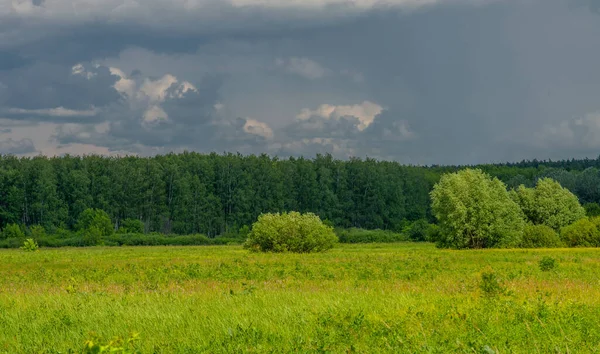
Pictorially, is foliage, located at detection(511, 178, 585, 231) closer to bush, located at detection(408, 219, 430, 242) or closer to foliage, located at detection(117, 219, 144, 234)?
bush, located at detection(408, 219, 430, 242)

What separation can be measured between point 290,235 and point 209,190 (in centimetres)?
7425

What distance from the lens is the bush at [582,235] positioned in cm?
5972

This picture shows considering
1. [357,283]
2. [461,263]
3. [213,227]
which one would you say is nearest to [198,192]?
[213,227]

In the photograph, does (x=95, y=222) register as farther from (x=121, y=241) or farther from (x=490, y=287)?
(x=490, y=287)

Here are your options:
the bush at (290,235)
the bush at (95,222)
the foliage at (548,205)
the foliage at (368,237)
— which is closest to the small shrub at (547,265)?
the bush at (290,235)

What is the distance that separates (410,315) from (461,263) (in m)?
24.0

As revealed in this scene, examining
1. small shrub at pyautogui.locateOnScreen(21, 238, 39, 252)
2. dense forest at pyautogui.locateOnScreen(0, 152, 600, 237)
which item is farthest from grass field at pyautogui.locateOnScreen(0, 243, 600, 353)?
dense forest at pyautogui.locateOnScreen(0, 152, 600, 237)

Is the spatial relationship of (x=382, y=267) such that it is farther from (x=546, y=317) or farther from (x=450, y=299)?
(x=546, y=317)

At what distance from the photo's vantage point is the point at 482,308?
1414 centimetres

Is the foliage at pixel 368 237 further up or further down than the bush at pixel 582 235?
further down

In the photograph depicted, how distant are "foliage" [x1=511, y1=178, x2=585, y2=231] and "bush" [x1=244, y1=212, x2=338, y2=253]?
82.2 ft

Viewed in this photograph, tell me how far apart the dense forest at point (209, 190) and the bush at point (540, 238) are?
61598mm

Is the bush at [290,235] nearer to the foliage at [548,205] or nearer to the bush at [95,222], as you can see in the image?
the foliage at [548,205]

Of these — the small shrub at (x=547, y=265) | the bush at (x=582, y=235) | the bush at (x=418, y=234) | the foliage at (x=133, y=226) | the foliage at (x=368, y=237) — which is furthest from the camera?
the foliage at (x=133, y=226)
